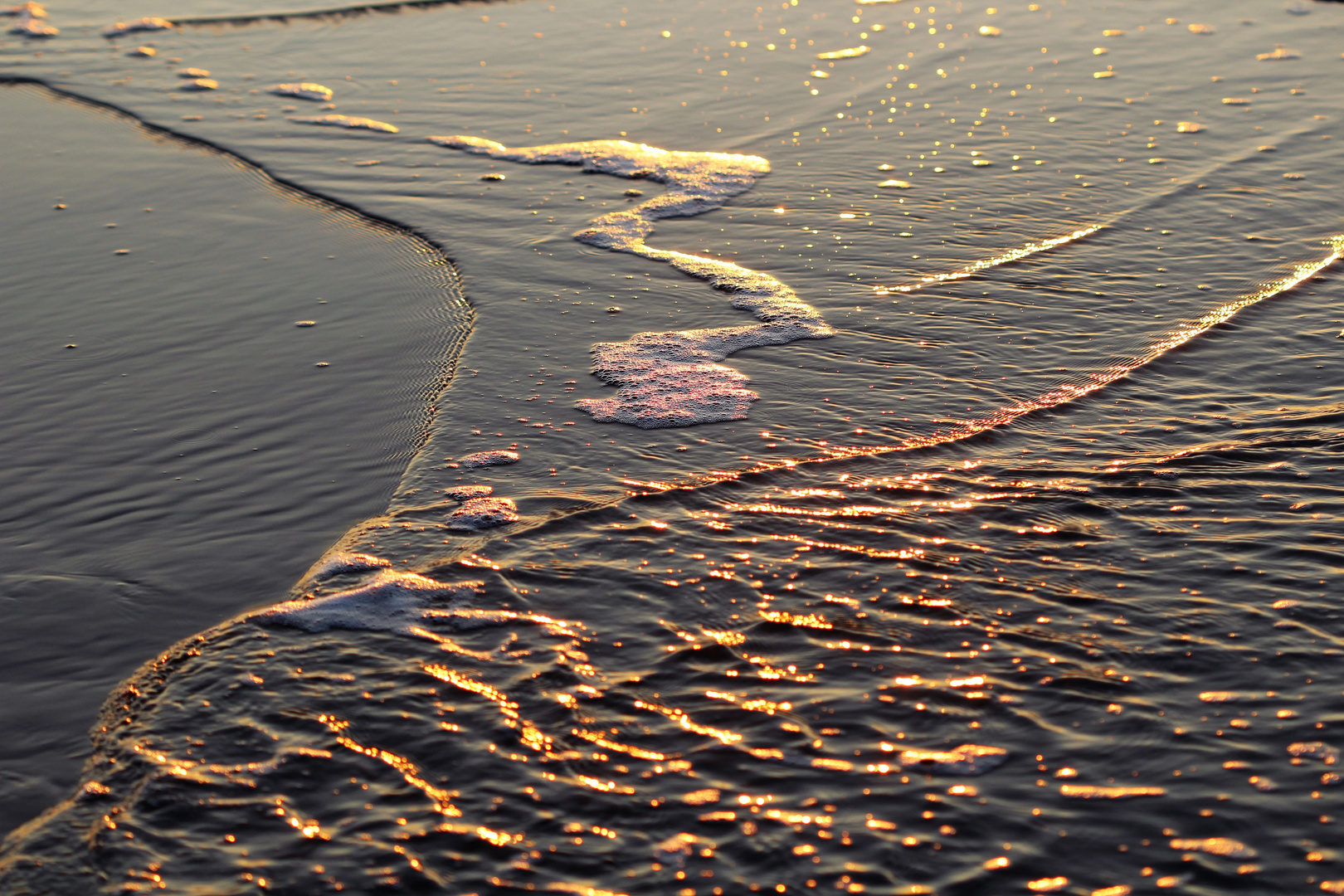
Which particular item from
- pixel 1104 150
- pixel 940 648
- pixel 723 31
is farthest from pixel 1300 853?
pixel 723 31

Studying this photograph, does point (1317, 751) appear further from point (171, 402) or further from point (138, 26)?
point (138, 26)

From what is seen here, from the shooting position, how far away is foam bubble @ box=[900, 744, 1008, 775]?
3158 millimetres

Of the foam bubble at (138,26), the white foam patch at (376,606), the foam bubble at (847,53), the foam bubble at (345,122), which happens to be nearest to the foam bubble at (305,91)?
the foam bubble at (345,122)

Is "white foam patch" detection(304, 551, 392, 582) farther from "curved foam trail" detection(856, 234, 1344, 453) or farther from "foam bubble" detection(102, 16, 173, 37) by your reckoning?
"foam bubble" detection(102, 16, 173, 37)

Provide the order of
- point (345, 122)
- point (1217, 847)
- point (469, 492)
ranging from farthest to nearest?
1. point (345, 122)
2. point (469, 492)
3. point (1217, 847)

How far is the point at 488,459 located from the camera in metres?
4.81

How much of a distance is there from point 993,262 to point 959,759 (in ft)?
13.3

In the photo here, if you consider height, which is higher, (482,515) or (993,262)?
(993,262)

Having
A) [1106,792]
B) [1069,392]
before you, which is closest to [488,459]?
[1069,392]

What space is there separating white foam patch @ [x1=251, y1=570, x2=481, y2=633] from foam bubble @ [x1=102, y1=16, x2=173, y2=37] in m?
10.3

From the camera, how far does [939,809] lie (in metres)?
3.03

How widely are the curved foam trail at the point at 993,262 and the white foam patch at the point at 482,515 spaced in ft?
9.19

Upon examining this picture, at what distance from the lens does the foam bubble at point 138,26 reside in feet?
39.0

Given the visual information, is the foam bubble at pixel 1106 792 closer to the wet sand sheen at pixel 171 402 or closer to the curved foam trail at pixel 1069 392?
the curved foam trail at pixel 1069 392
